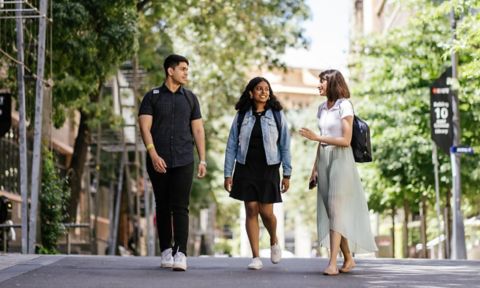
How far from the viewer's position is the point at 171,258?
11.6 m

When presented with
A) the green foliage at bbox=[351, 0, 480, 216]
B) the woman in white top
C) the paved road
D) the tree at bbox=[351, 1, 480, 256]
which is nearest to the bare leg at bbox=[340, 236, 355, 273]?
the woman in white top

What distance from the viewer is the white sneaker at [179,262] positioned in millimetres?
11141

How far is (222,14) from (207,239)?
4021cm

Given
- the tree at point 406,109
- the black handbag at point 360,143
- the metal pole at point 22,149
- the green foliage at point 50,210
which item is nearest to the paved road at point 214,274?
the black handbag at point 360,143

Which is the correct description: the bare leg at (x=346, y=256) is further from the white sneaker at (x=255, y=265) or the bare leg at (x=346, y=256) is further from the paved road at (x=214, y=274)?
the white sneaker at (x=255, y=265)

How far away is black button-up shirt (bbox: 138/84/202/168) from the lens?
11453 mm

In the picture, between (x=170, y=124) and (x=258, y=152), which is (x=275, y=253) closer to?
(x=258, y=152)

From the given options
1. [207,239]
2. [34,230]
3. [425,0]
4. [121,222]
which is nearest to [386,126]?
[425,0]

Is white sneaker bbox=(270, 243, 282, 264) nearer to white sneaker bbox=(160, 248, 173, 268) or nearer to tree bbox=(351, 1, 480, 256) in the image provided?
white sneaker bbox=(160, 248, 173, 268)

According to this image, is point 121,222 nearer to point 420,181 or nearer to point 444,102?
point 420,181

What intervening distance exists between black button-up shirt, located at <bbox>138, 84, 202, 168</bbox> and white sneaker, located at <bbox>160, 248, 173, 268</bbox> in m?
0.86

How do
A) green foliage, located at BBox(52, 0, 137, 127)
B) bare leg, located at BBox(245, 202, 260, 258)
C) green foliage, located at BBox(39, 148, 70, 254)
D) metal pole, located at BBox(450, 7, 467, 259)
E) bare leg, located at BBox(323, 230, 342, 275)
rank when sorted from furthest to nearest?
metal pole, located at BBox(450, 7, 467, 259) < green foliage, located at BBox(52, 0, 137, 127) < green foliage, located at BBox(39, 148, 70, 254) < bare leg, located at BBox(245, 202, 260, 258) < bare leg, located at BBox(323, 230, 342, 275)

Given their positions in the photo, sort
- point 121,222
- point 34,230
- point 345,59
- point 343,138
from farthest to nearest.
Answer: point 121,222, point 345,59, point 34,230, point 343,138

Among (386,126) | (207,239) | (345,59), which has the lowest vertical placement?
(207,239)
